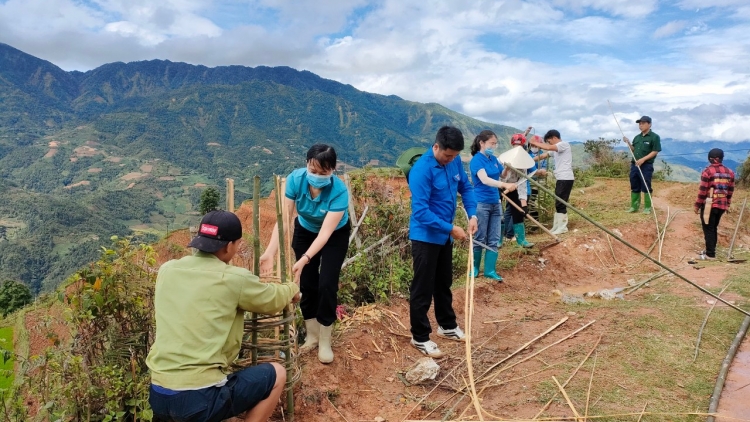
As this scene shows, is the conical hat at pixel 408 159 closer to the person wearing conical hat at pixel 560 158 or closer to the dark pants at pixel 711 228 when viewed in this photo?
the person wearing conical hat at pixel 560 158

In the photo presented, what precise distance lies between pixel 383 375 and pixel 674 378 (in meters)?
2.20

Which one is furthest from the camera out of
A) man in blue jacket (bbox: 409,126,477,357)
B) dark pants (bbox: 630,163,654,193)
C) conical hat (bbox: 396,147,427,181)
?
dark pants (bbox: 630,163,654,193)

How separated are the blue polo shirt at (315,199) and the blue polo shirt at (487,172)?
2.73m

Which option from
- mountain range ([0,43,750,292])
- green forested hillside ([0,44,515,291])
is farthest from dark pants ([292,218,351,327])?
green forested hillside ([0,44,515,291])

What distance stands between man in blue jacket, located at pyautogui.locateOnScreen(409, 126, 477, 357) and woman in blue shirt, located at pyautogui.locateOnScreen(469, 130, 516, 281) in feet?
5.27

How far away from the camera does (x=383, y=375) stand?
12.2 feet

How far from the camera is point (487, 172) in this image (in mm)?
5719

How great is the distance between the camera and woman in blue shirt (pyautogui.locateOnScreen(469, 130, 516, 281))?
5684 millimetres

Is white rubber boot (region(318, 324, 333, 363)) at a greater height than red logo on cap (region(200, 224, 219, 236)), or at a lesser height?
lesser

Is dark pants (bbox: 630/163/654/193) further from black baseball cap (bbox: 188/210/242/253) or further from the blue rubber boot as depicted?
black baseball cap (bbox: 188/210/242/253)

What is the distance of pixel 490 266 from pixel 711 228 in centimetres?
373

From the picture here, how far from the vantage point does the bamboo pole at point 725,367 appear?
3.01 meters

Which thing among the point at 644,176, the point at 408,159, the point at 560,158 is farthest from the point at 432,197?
the point at 644,176

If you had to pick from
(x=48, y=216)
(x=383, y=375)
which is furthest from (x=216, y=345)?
(x=48, y=216)
